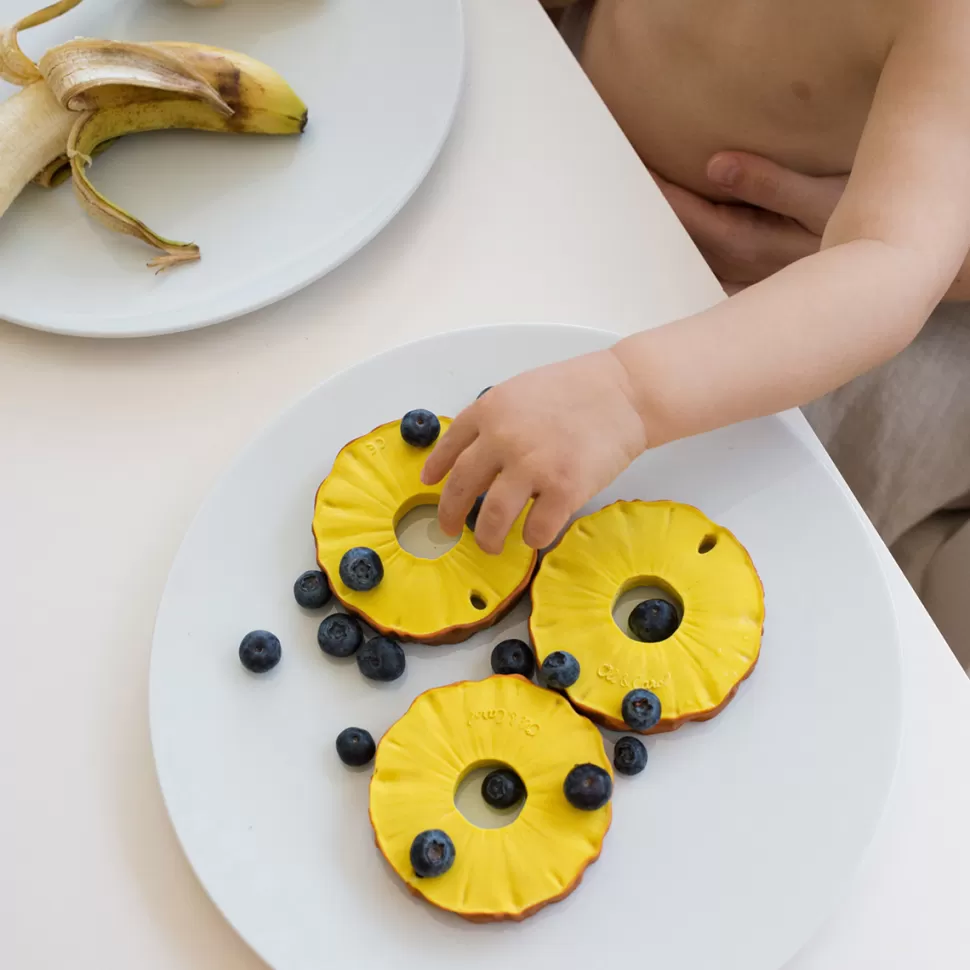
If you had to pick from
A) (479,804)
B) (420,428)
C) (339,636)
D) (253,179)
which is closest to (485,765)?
(479,804)

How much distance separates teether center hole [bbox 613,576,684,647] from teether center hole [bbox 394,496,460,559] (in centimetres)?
13

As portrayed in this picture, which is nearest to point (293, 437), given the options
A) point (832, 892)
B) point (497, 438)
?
point (497, 438)

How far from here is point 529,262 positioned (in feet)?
2.64

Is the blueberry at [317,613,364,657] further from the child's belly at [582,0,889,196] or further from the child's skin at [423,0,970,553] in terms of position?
the child's belly at [582,0,889,196]

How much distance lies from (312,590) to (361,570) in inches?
1.7

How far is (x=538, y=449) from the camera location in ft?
2.00

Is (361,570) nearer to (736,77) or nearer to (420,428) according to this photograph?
(420,428)

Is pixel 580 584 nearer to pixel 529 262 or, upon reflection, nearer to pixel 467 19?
pixel 529 262

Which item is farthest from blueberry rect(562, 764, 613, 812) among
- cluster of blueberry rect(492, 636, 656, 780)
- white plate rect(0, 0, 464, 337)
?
white plate rect(0, 0, 464, 337)

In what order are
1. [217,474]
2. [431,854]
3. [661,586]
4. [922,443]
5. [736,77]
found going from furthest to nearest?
[922,443], [736,77], [217,474], [661,586], [431,854]

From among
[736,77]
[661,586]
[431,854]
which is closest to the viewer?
[431,854]

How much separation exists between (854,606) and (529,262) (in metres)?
0.40

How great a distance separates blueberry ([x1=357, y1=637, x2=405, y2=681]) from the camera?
600 millimetres

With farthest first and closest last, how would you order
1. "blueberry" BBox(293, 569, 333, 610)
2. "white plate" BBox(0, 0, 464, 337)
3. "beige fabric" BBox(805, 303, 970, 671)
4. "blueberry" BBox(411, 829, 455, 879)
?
"beige fabric" BBox(805, 303, 970, 671) → "white plate" BBox(0, 0, 464, 337) → "blueberry" BBox(293, 569, 333, 610) → "blueberry" BBox(411, 829, 455, 879)
